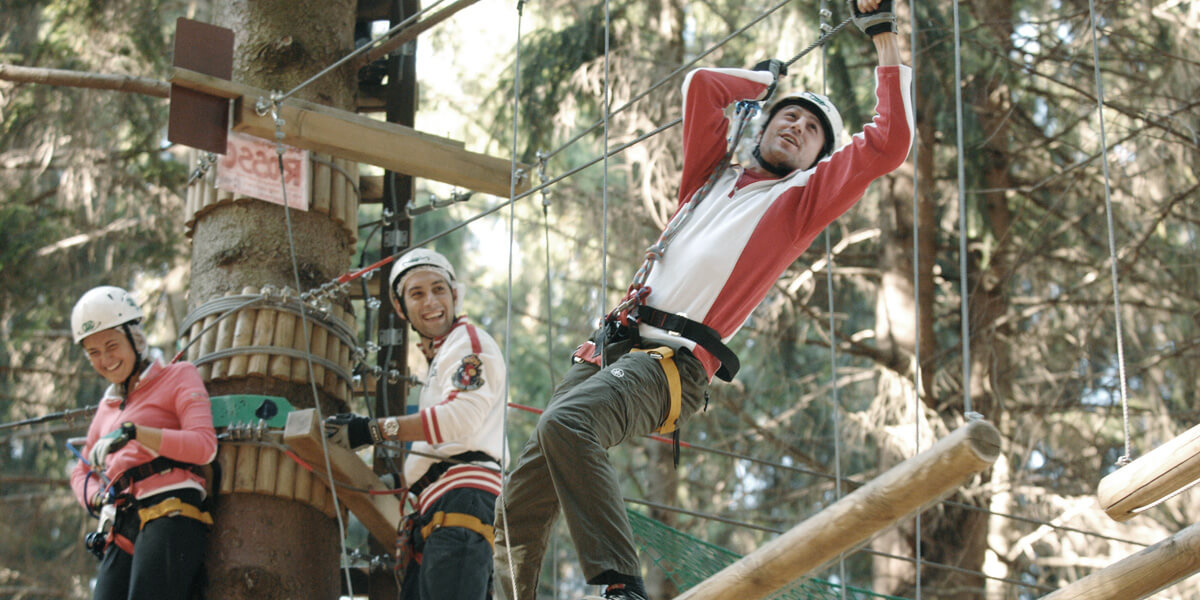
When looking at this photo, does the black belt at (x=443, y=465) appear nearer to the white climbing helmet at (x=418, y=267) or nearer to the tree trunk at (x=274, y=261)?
the tree trunk at (x=274, y=261)

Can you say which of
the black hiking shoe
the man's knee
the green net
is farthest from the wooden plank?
the black hiking shoe

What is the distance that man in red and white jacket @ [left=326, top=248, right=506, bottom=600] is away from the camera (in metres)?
3.74

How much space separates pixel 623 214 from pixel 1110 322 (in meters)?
2.95

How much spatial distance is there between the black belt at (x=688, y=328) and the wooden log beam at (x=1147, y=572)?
902mm

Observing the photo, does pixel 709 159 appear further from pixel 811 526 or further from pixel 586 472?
pixel 811 526

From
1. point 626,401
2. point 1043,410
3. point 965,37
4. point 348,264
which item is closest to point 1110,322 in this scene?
point 1043,410

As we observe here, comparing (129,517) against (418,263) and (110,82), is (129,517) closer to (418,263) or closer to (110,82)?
(418,263)

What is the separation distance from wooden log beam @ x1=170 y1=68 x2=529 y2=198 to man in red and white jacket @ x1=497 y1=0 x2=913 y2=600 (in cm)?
135

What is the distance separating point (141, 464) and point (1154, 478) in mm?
2843

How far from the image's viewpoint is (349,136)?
4.27 metres

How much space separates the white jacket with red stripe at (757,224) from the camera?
119 inches

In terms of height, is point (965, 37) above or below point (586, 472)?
above

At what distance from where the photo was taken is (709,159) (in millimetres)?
3424

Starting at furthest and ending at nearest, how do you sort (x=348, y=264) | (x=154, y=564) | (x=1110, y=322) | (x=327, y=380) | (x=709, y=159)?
1. (x=1110, y=322)
2. (x=348, y=264)
3. (x=327, y=380)
4. (x=154, y=564)
5. (x=709, y=159)
